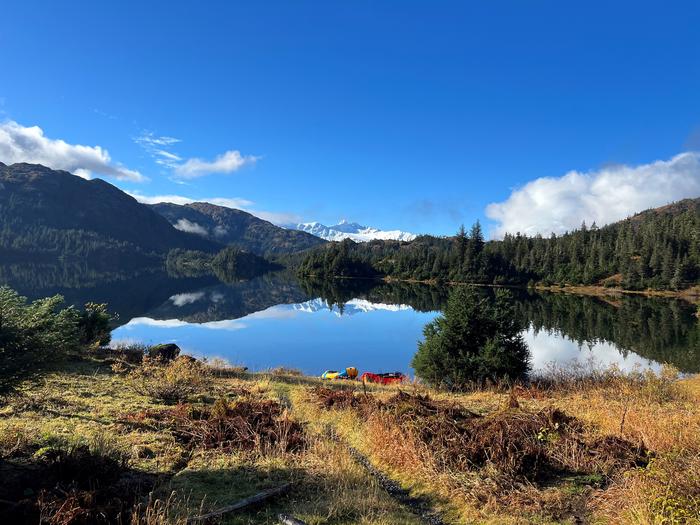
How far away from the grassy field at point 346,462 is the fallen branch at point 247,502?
0.38 ft

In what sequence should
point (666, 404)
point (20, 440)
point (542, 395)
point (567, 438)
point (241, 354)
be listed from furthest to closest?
point (241, 354) → point (542, 395) → point (666, 404) → point (567, 438) → point (20, 440)

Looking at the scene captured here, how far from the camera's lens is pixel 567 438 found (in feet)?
29.2

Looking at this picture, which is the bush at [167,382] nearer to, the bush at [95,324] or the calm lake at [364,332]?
the bush at [95,324]

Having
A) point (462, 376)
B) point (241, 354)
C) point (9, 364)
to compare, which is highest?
point (9, 364)

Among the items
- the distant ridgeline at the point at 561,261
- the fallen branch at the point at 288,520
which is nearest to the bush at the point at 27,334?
the fallen branch at the point at 288,520

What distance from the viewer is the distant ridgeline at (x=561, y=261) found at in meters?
112

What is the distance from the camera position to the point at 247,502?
671 cm

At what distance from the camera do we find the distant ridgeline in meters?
112

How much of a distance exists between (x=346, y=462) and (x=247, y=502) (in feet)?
7.89

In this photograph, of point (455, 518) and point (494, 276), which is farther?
point (494, 276)

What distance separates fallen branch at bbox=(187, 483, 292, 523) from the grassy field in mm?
115

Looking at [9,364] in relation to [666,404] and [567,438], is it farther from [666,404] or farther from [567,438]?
[666,404]

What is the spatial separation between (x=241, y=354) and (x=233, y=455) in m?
29.4

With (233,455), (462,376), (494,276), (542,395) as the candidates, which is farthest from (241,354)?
(494,276)
